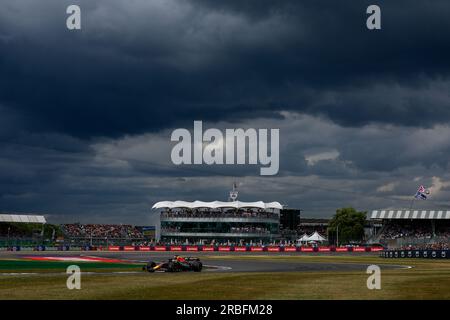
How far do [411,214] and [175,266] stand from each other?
103 m

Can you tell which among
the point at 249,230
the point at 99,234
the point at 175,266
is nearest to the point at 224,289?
the point at 175,266

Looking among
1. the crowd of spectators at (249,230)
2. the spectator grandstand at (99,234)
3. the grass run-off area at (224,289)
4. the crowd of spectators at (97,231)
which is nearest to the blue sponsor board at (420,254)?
the grass run-off area at (224,289)

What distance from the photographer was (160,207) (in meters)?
168

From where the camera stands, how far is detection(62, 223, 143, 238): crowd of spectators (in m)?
162

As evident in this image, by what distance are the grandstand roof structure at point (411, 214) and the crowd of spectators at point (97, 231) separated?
65005mm

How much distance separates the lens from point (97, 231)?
16688 cm

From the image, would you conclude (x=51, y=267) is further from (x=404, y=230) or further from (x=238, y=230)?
(x=238, y=230)

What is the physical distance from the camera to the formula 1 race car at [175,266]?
46.1 metres

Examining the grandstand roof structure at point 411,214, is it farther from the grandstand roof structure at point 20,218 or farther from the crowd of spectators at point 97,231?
the grandstand roof structure at point 20,218

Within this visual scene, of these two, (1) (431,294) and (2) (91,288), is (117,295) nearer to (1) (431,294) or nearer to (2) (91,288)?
(2) (91,288)

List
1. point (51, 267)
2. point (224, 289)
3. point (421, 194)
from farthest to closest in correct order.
Result: 1. point (421, 194)
2. point (51, 267)
3. point (224, 289)

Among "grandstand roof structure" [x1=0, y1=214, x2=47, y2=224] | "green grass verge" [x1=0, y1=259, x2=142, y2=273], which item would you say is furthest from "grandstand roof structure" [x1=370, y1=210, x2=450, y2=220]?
"green grass verge" [x1=0, y1=259, x2=142, y2=273]
